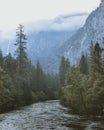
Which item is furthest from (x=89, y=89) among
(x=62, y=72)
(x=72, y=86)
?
(x=62, y=72)

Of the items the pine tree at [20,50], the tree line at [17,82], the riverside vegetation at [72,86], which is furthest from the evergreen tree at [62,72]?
the pine tree at [20,50]

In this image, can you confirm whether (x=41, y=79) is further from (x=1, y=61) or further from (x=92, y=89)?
(x=92, y=89)

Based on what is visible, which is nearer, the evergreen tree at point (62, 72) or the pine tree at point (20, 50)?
the pine tree at point (20, 50)

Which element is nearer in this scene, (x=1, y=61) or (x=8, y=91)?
(x=8, y=91)

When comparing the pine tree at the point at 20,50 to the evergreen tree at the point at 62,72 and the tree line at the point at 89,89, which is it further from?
the evergreen tree at the point at 62,72

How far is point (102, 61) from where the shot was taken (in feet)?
220

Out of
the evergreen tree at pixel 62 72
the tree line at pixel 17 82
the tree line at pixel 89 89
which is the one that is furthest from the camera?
the evergreen tree at pixel 62 72

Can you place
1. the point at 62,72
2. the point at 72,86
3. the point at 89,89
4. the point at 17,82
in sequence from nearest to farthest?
the point at 89,89, the point at 72,86, the point at 17,82, the point at 62,72

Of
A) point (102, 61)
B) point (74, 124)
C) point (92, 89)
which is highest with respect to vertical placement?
point (102, 61)

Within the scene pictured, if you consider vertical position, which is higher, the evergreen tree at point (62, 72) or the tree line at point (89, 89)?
the evergreen tree at point (62, 72)

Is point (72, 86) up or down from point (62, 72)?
down

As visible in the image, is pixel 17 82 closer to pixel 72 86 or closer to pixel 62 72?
pixel 72 86

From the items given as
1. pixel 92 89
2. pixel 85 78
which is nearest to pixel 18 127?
pixel 92 89

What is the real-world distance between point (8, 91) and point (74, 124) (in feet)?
95.0
